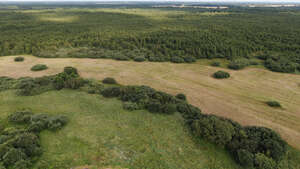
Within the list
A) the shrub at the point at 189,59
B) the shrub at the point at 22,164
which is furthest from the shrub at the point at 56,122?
the shrub at the point at 189,59

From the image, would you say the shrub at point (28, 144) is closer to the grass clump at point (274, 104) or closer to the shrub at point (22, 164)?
the shrub at point (22, 164)

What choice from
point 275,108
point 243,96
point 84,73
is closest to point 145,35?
point 84,73

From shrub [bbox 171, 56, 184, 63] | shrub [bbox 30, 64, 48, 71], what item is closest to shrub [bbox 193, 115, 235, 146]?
shrub [bbox 171, 56, 184, 63]

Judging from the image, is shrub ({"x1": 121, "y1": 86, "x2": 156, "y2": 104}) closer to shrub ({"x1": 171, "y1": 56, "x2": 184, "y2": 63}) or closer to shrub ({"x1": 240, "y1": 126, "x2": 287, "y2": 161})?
shrub ({"x1": 240, "y1": 126, "x2": 287, "y2": 161})

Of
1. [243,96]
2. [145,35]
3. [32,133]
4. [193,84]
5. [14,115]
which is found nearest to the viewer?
[32,133]

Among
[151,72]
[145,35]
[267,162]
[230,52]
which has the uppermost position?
[145,35]

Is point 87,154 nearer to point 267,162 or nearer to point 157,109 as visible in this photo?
point 157,109

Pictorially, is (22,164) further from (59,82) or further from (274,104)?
(274,104)

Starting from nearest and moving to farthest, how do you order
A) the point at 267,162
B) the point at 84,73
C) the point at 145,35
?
the point at 267,162, the point at 84,73, the point at 145,35
